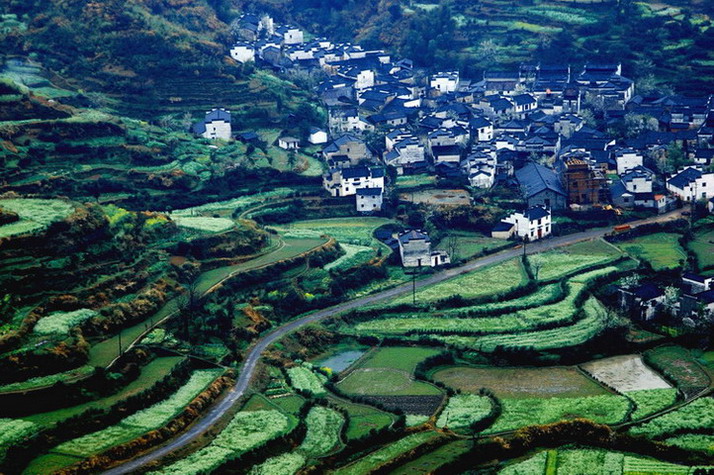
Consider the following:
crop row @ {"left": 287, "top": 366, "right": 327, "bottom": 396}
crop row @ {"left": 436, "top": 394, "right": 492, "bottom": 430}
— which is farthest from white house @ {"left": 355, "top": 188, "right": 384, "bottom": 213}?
crop row @ {"left": 436, "top": 394, "right": 492, "bottom": 430}

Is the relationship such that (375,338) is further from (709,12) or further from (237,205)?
(709,12)

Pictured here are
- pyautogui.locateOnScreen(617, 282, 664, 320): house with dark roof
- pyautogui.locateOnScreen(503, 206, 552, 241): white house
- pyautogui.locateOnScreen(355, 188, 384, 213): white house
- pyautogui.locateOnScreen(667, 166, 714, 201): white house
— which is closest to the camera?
pyautogui.locateOnScreen(617, 282, 664, 320): house with dark roof

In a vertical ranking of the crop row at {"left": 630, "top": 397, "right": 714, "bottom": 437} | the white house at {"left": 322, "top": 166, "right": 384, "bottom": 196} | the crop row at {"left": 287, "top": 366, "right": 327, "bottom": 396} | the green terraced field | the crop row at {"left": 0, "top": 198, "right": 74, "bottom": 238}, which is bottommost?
the crop row at {"left": 287, "top": 366, "right": 327, "bottom": 396}

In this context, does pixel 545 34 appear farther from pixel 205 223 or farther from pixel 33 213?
pixel 33 213

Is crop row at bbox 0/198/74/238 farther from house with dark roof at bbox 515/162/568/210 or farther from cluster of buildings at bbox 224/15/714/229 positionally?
house with dark roof at bbox 515/162/568/210

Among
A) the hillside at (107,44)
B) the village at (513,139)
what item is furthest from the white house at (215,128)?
the hillside at (107,44)

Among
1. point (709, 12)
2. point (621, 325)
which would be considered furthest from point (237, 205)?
point (709, 12)

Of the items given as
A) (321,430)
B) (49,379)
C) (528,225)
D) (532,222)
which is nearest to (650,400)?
(321,430)
